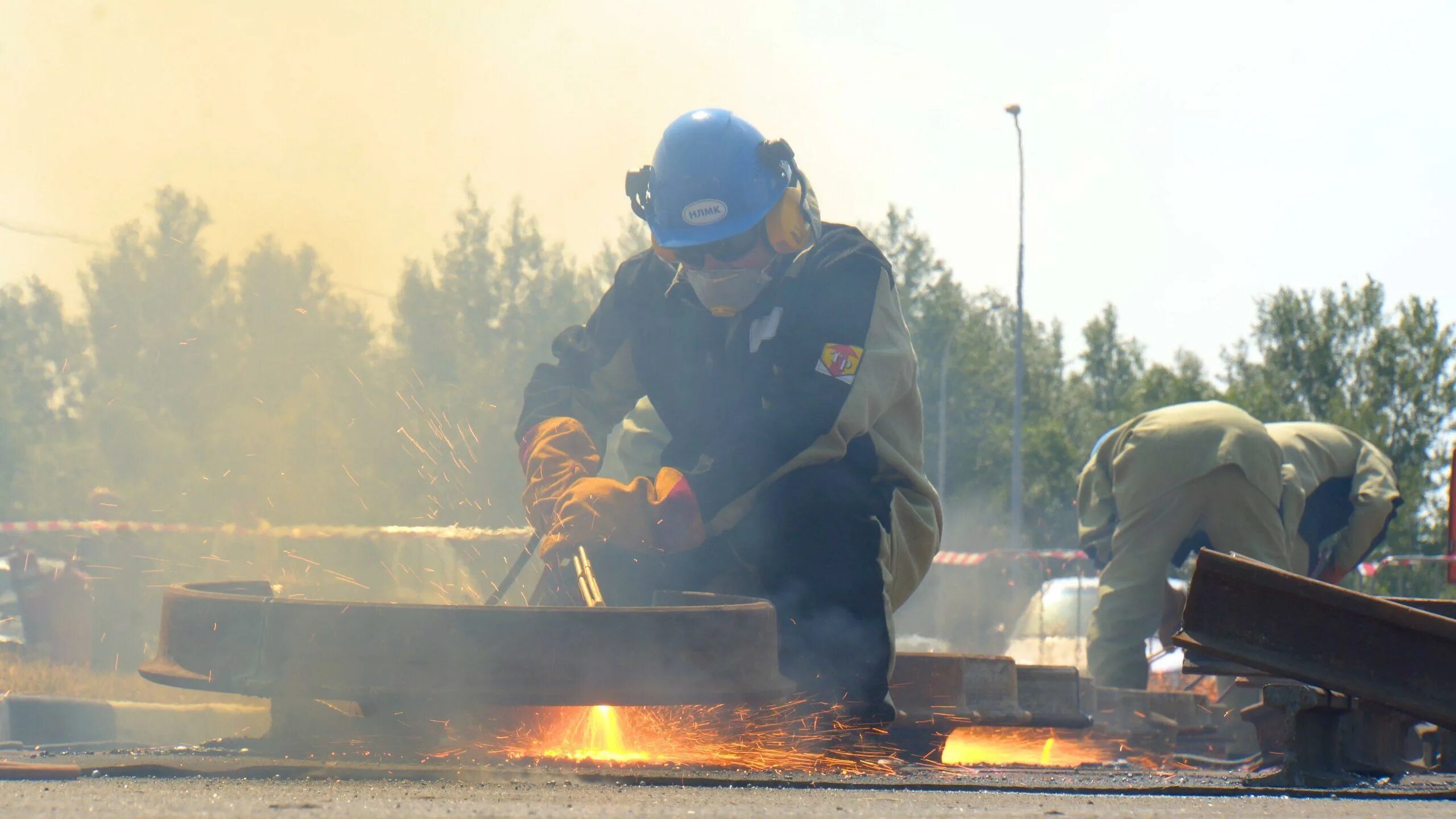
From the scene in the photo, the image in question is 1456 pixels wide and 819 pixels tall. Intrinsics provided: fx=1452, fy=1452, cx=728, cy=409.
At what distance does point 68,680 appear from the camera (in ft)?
27.4

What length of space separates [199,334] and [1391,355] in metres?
19.7

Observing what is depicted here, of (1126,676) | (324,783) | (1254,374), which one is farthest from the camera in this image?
(1254,374)

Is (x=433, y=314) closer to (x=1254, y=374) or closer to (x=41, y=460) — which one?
(x=41, y=460)

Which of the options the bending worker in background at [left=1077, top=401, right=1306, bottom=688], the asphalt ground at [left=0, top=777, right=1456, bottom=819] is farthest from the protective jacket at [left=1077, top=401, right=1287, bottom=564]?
the asphalt ground at [left=0, top=777, right=1456, bottom=819]

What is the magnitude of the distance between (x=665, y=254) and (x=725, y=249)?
238 millimetres

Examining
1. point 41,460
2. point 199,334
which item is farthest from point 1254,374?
point 41,460

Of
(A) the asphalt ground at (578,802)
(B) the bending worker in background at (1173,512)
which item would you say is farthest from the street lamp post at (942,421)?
(A) the asphalt ground at (578,802)

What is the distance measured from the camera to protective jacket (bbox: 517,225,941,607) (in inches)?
164

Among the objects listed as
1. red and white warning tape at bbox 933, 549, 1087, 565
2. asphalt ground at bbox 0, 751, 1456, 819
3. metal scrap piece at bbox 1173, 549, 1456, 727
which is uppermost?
metal scrap piece at bbox 1173, 549, 1456, 727

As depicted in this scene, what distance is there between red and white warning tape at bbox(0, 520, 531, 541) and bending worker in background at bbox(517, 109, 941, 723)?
7009 mm

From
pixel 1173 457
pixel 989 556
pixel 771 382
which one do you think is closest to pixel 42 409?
pixel 989 556

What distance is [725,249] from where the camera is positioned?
444cm

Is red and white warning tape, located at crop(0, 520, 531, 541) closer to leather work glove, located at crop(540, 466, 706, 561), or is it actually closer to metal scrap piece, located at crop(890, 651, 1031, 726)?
metal scrap piece, located at crop(890, 651, 1031, 726)

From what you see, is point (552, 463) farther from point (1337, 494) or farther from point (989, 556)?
point (989, 556)
